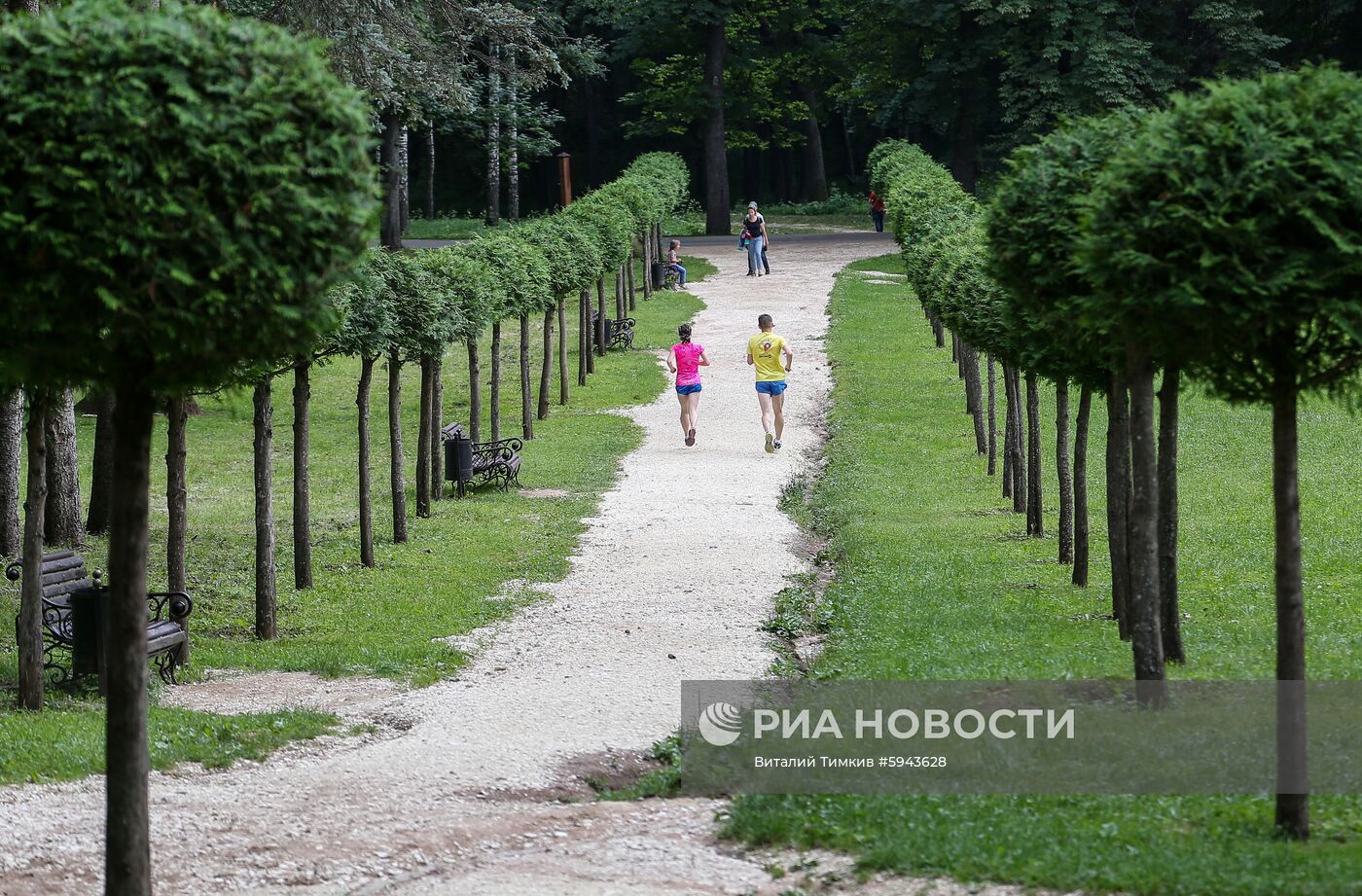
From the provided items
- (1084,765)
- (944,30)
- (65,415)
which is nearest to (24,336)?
(1084,765)

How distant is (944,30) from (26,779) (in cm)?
4262

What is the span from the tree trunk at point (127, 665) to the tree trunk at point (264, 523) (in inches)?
270

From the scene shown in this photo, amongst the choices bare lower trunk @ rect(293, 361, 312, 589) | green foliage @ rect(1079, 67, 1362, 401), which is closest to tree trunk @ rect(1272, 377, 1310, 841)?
green foliage @ rect(1079, 67, 1362, 401)

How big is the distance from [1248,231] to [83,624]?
8.78m

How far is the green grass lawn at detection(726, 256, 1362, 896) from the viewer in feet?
21.9

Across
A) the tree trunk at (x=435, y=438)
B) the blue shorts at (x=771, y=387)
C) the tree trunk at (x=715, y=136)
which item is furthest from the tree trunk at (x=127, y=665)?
the tree trunk at (x=715, y=136)

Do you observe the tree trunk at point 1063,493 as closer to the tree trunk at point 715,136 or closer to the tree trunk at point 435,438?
the tree trunk at point 435,438

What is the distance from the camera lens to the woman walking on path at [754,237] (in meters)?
42.6

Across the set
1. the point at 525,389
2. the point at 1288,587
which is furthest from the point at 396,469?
the point at 1288,587

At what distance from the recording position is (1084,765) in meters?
7.94

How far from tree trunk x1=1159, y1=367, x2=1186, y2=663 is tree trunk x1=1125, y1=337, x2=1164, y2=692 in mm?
664

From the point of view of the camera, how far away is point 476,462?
2186cm

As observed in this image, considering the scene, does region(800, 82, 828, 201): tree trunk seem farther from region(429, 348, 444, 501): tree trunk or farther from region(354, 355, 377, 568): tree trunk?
region(354, 355, 377, 568): tree trunk

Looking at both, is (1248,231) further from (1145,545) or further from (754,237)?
(754,237)
